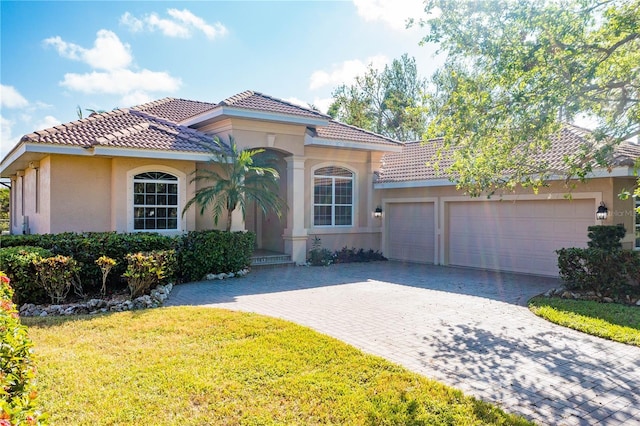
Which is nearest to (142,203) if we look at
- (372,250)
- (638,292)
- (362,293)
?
(362,293)

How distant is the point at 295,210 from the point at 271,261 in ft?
6.45

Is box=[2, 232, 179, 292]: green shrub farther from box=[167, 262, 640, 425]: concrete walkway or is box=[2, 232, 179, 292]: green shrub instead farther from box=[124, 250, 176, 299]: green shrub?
box=[167, 262, 640, 425]: concrete walkway

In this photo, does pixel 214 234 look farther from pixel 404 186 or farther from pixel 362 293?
pixel 404 186

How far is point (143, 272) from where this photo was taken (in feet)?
31.4

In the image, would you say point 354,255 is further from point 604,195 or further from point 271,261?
point 604,195

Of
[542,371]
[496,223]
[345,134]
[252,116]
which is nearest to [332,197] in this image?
[345,134]

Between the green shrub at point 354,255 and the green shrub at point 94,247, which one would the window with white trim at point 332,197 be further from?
the green shrub at point 94,247

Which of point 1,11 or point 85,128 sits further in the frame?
point 85,128

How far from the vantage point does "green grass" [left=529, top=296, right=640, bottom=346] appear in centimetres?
741

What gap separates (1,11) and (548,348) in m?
11.4

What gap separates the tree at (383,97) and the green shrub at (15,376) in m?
36.0

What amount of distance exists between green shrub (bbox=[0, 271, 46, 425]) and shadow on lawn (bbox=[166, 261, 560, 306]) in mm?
5374

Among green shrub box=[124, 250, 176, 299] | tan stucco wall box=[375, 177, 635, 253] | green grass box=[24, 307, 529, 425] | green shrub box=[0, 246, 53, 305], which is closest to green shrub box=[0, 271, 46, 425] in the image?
green grass box=[24, 307, 529, 425]

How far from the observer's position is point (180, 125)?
16.0 meters
